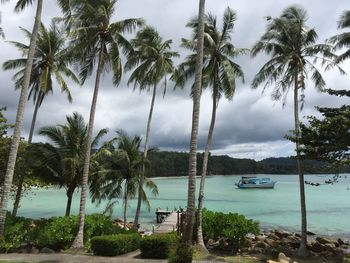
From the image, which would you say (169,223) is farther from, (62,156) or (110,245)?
(110,245)

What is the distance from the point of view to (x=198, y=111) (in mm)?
13914

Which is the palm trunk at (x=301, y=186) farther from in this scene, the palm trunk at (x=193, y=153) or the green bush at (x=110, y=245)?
the green bush at (x=110, y=245)

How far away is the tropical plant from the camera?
87.4 feet

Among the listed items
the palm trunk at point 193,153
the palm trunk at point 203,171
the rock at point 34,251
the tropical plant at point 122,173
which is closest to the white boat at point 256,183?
the tropical plant at point 122,173

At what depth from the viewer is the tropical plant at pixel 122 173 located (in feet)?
87.4

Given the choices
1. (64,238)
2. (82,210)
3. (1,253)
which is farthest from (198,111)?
(1,253)

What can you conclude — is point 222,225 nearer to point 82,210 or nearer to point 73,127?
point 82,210

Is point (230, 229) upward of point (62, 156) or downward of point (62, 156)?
downward

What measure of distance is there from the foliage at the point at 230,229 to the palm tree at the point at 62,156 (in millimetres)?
8511

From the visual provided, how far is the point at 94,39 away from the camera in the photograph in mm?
19672

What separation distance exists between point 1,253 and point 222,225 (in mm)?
10616

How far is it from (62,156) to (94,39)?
7.69m

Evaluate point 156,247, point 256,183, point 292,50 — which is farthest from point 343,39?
point 256,183

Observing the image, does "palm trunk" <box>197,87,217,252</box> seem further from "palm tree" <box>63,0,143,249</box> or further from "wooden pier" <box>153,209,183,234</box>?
"palm tree" <box>63,0,143,249</box>
